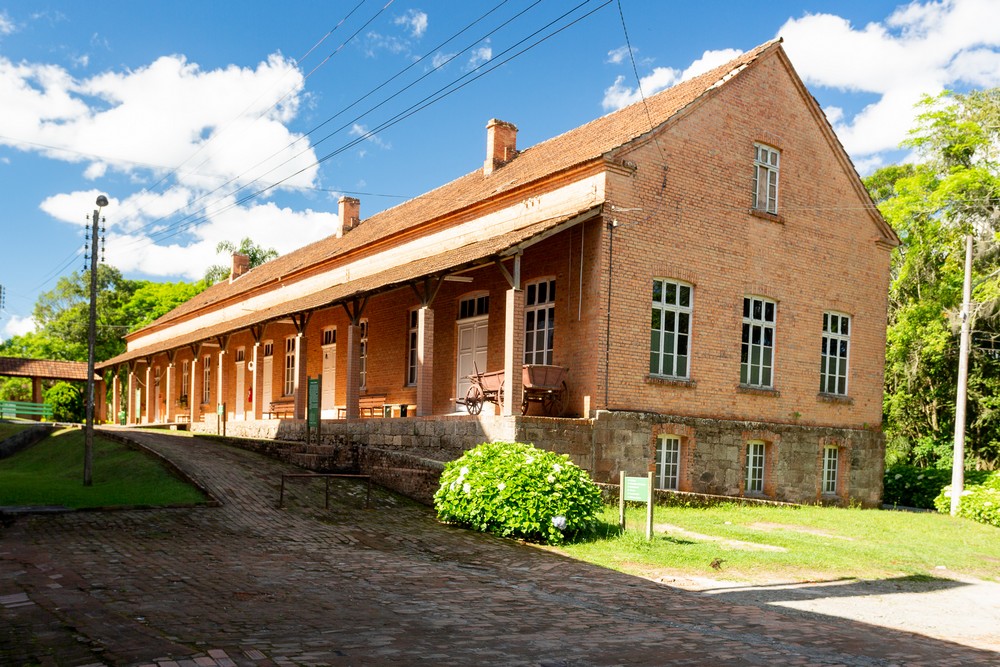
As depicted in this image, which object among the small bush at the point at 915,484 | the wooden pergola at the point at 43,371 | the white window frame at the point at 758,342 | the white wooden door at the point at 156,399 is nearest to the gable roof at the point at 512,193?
the white window frame at the point at 758,342

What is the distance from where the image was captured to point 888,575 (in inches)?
451

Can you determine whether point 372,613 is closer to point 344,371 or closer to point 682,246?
point 682,246

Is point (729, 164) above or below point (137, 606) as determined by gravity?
above

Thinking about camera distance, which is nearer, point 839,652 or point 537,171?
point 839,652

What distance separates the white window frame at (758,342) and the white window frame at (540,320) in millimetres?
4466

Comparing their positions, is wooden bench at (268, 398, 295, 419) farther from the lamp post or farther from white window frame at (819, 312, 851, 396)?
white window frame at (819, 312, 851, 396)

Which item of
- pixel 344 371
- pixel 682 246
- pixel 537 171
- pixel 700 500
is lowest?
pixel 700 500

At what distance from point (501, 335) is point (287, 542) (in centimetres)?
903

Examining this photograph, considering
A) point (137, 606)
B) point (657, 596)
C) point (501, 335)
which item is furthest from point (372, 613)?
point (501, 335)

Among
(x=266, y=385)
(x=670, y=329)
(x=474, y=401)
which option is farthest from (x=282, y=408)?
(x=670, y=329)

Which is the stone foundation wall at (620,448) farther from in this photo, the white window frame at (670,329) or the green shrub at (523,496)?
the green shrub at (523,496)

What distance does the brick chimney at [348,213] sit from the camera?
33.2 m

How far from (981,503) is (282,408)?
21.0 meters

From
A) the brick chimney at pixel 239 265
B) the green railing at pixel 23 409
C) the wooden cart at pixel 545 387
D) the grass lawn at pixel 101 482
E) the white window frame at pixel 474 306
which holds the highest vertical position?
the brick chimney at pixel 239 265
